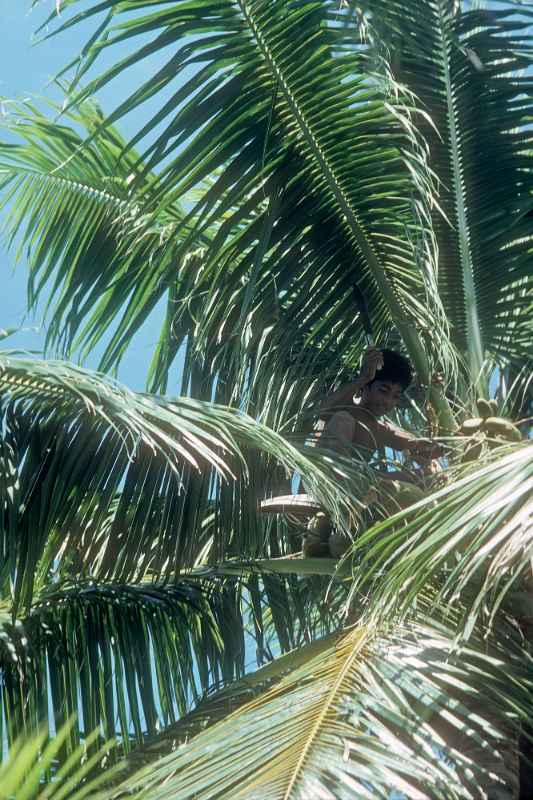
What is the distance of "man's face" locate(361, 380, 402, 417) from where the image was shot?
16.1ft

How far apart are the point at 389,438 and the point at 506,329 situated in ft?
2.44

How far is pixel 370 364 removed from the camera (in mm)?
4781

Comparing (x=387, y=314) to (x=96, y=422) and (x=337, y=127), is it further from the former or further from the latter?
(x=96, y=422)

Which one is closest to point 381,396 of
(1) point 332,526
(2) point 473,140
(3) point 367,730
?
(1) point 332,526

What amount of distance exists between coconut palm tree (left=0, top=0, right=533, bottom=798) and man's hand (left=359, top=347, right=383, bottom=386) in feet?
0.50

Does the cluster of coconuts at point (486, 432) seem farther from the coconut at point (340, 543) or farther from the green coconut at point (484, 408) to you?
the coconut at point (340, 543)

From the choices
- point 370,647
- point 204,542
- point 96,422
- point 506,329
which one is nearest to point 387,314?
point 506,329

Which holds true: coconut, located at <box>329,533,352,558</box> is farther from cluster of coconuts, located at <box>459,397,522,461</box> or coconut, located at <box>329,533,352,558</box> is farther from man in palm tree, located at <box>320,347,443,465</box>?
man in palm tree, located at <box>320,347,443,465</box>

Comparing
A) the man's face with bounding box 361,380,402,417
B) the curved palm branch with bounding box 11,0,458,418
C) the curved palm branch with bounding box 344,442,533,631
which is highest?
the curved palm branch with bounding box 11,0,458,418

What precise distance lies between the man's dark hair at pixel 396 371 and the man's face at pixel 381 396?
0.06 feet

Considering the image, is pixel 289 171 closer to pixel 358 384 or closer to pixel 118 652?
pixel 358 384

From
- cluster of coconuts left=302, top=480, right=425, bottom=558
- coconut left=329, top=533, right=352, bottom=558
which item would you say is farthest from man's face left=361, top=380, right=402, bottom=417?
coconut left=329, top=533, right=352, bottom=558

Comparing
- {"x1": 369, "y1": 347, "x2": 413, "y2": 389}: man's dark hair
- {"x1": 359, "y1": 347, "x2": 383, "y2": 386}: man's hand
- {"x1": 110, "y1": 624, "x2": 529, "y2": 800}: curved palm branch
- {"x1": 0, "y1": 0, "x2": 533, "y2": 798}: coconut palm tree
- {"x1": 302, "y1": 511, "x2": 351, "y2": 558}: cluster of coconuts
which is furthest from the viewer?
{"x1": 369, "y1": 347, "x2": 413, "y2": 389}: man's dark hair

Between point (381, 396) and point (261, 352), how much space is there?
22.1 inches
